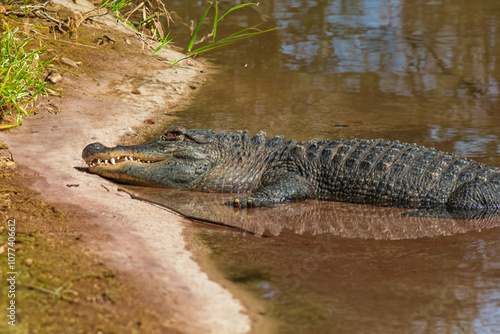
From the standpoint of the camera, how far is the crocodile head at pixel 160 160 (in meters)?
5.98

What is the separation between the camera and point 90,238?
3.99 meters

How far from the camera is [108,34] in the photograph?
392 inches

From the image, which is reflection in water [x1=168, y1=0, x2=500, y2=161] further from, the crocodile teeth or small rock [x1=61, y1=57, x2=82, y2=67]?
small rock [x1=61, y1=57, x2=82, y2=67]

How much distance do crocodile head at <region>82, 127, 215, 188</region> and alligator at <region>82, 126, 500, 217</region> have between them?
0.04 feet

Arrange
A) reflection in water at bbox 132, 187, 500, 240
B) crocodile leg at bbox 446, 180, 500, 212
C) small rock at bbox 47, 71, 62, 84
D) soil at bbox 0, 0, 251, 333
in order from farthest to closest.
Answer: small rock at bbox 47, 71, 62, 84 < crocodile leg at bbox 446, 180, 500, 212 < reflection in water at bbox 132, 187, 500, 240 < soil at bbox 0, 0, 251, 333

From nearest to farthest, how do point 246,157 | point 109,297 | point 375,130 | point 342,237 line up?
point 109,297, point 342,237, point 246,157, point 375,130

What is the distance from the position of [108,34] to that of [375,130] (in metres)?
5.32

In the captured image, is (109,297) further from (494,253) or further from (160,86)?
(160,86)

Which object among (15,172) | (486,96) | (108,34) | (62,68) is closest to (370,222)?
(15,172)

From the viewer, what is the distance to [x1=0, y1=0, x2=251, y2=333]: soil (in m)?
3.12

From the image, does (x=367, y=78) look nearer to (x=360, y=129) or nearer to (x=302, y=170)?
(x=360, y=129)

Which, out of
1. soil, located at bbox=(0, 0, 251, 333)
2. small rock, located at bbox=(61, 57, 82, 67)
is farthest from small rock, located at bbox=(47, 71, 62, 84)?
small rock, located at bbox=(61, 57, 82, 67)

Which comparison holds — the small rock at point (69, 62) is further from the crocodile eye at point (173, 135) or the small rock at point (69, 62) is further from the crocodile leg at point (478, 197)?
the crocodile leg at point (478, 197)

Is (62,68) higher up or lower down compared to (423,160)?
higher up
